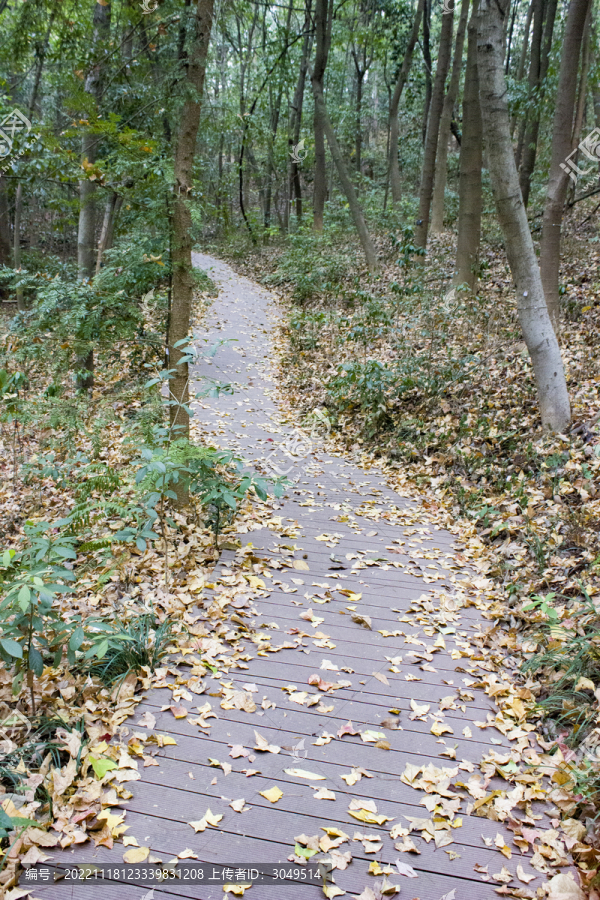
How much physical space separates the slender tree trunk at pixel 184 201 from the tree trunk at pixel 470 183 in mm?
7137

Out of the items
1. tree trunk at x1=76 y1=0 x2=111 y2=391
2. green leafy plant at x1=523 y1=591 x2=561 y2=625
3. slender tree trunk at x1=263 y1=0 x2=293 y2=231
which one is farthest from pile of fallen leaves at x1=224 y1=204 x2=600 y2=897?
slender tree trunk at x1=263 y1=0 x2=293 y2=231

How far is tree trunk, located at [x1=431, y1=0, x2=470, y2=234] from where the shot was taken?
1511 cm

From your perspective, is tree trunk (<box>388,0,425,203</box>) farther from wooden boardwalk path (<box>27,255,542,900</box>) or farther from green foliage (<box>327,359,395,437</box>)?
wooden boardwalk path (<box>27,255,542,900</box>)

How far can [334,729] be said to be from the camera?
3.20 m

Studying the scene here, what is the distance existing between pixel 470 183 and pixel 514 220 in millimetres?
5702

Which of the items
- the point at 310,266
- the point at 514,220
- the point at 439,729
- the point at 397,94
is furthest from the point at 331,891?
the point at 397,94

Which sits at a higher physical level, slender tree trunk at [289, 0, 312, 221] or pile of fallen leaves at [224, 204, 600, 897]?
slender tree trunk at [289, 0, 312, 221]

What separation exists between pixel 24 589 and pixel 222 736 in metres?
1.29

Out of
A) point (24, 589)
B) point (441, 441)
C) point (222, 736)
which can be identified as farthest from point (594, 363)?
point (24, 589)

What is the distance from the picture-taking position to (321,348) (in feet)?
39.8

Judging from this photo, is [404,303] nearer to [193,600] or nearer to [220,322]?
[220,322]

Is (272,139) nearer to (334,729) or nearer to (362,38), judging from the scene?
(362,38)

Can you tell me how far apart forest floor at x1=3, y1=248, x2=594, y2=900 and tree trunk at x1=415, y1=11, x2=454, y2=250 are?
35.5 ft

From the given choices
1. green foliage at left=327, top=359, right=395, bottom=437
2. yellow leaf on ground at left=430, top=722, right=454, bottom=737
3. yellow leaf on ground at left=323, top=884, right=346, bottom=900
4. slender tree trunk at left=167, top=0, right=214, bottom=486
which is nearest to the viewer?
yellow leaf on ground at left=323, top=884, right=346, bottom=900
